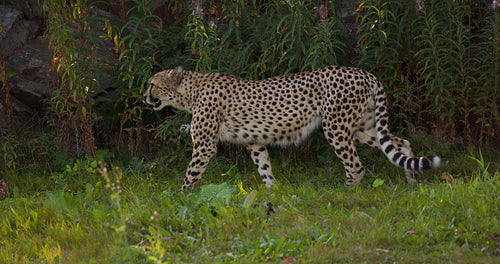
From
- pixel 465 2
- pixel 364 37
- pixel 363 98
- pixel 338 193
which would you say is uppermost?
pixel 465 2

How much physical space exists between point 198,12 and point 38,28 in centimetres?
278

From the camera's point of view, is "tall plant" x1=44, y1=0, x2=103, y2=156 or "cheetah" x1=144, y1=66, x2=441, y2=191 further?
Result: "tall plant" x1=44, y1=0, x2=103, y2=156

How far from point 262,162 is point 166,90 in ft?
4.23

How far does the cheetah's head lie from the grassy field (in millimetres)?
1042

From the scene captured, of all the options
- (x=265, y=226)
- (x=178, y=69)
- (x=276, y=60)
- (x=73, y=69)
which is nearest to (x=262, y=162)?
(x=276, y=60)

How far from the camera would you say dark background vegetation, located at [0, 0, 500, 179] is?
567 centimetres

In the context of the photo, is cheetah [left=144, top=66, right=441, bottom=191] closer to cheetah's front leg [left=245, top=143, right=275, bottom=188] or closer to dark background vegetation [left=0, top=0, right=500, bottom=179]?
cheetah's front leg [left=245, top=143, right=275, bottom=188]

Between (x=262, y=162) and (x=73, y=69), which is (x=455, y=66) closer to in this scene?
(x=262, y=162)

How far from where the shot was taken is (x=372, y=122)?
5676 millimetres

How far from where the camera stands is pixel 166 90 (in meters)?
5.87

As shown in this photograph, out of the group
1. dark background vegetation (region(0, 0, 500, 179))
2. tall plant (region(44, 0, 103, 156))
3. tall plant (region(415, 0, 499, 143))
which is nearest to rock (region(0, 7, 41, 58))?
dark background vegetation (region(0, 0, 500, 179))

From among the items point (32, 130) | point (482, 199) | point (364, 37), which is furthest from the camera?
point (32, 130)

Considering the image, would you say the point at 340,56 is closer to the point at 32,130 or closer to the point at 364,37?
the point at 364,37

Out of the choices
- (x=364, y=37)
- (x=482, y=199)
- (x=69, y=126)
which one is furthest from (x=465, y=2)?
(x=69, y=126)
